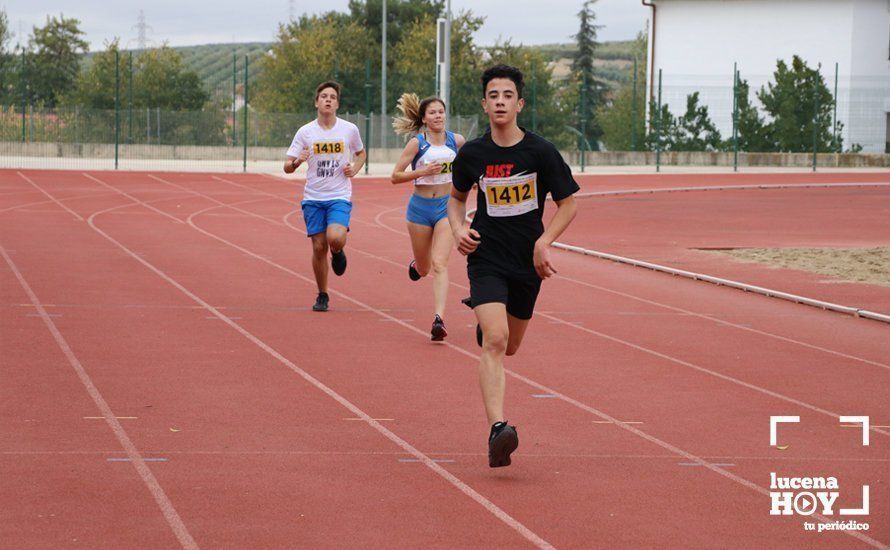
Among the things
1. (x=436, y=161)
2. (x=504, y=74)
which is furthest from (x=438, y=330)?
(x=504, y=74)

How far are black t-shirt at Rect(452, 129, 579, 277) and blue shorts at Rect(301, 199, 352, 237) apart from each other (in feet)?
17.4

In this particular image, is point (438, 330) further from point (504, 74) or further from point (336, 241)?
point (504, 74)

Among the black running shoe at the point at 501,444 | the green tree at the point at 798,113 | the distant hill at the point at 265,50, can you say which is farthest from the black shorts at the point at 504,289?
the distant hill at the point at 265,50

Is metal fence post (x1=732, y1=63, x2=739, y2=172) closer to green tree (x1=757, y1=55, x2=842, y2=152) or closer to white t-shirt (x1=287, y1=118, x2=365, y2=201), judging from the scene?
green tree (x1=757, y1=55, x2=842, y2=152)

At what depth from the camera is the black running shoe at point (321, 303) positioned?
40.8 ft

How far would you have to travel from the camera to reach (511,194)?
22.6 feet

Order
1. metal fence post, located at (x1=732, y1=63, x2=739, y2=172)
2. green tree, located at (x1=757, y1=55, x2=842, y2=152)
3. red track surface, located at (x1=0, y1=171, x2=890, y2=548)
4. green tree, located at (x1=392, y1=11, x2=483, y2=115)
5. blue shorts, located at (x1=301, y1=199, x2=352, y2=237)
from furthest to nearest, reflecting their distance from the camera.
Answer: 1. green tree, located at (x1=392, y1=11, x2=483, y2=115)
2. green tree, located at (x1=757, y1=55, x2=842, y2=152)
3. metal fence post, located at (x1=732, y1=63, x2=739, y2=172)
4. blue shorts, located at (x1=301, y1=199, x2=352, y2=237)
5. red track surface, located at (x1=0, y1=171, x2=890, y2=548)

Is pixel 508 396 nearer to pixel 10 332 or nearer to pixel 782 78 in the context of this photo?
pixel 10 332

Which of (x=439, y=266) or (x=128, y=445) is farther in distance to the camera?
(x=439, y=266)

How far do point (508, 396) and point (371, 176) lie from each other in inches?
1130

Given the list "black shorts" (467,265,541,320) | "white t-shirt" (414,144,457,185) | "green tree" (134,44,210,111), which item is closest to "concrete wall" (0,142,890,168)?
"green tree" (134,44,210,111)

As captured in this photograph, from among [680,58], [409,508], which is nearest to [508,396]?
[409,508]

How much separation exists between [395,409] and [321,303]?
440 cm

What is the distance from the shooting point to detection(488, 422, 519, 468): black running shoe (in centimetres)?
646
